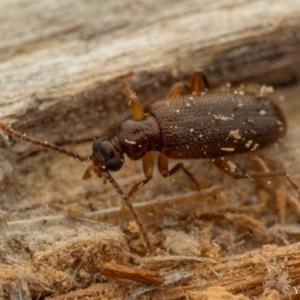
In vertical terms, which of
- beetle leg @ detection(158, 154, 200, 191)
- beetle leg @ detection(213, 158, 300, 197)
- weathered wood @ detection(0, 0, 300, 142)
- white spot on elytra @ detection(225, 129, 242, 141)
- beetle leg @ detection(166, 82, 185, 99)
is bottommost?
beetle leg @ detection(213, 158, 300, 197)

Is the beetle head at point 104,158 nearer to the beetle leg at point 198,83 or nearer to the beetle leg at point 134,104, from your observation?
the beetle leg at point 134,104

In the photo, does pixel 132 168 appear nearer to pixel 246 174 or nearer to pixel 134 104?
pixel 134 104

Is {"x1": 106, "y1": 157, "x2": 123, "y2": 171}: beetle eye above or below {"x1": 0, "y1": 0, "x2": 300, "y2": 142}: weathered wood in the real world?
below

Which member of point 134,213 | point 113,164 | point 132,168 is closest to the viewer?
point 134,213

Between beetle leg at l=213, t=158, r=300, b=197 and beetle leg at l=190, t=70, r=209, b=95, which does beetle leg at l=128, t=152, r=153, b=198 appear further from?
beetle leg at l=190, t=70, r=209, b=95

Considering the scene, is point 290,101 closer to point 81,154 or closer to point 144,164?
point 144,164

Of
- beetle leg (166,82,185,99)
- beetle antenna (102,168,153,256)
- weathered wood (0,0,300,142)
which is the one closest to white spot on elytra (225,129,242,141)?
beetle leg (166,82,185,99)

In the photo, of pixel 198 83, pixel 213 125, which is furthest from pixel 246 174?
pixel 198 83
